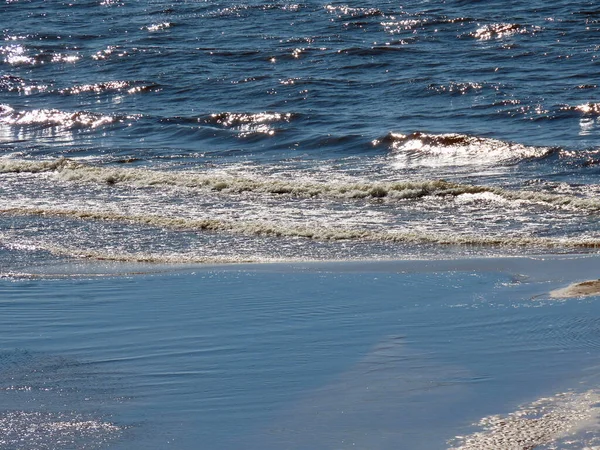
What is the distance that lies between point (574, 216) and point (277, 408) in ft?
18.5

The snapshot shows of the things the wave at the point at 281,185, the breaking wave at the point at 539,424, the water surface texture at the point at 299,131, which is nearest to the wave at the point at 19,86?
the water surface texture at the point at 299,131

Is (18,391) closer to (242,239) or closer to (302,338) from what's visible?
(302,338)

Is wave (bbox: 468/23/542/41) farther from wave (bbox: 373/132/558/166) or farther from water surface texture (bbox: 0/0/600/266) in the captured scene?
wave (bbox: 373/132/558/166)

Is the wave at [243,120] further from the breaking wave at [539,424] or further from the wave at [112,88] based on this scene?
the breaking wave at [539,424]

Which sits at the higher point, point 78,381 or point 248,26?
point 248,26

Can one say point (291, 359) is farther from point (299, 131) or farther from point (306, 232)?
point (299, 131)

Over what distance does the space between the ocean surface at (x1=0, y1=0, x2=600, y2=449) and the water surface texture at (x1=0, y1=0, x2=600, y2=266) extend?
58mm

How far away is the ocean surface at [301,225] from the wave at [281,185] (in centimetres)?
4

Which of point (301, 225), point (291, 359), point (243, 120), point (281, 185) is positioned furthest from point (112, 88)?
point (291, 359)

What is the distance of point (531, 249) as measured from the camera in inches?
322

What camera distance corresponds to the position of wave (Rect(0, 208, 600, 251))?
838cm

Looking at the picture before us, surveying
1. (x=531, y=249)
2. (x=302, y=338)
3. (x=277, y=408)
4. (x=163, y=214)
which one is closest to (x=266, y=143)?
(x=163, y=214)

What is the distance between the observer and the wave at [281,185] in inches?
399

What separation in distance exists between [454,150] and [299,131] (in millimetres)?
2677
